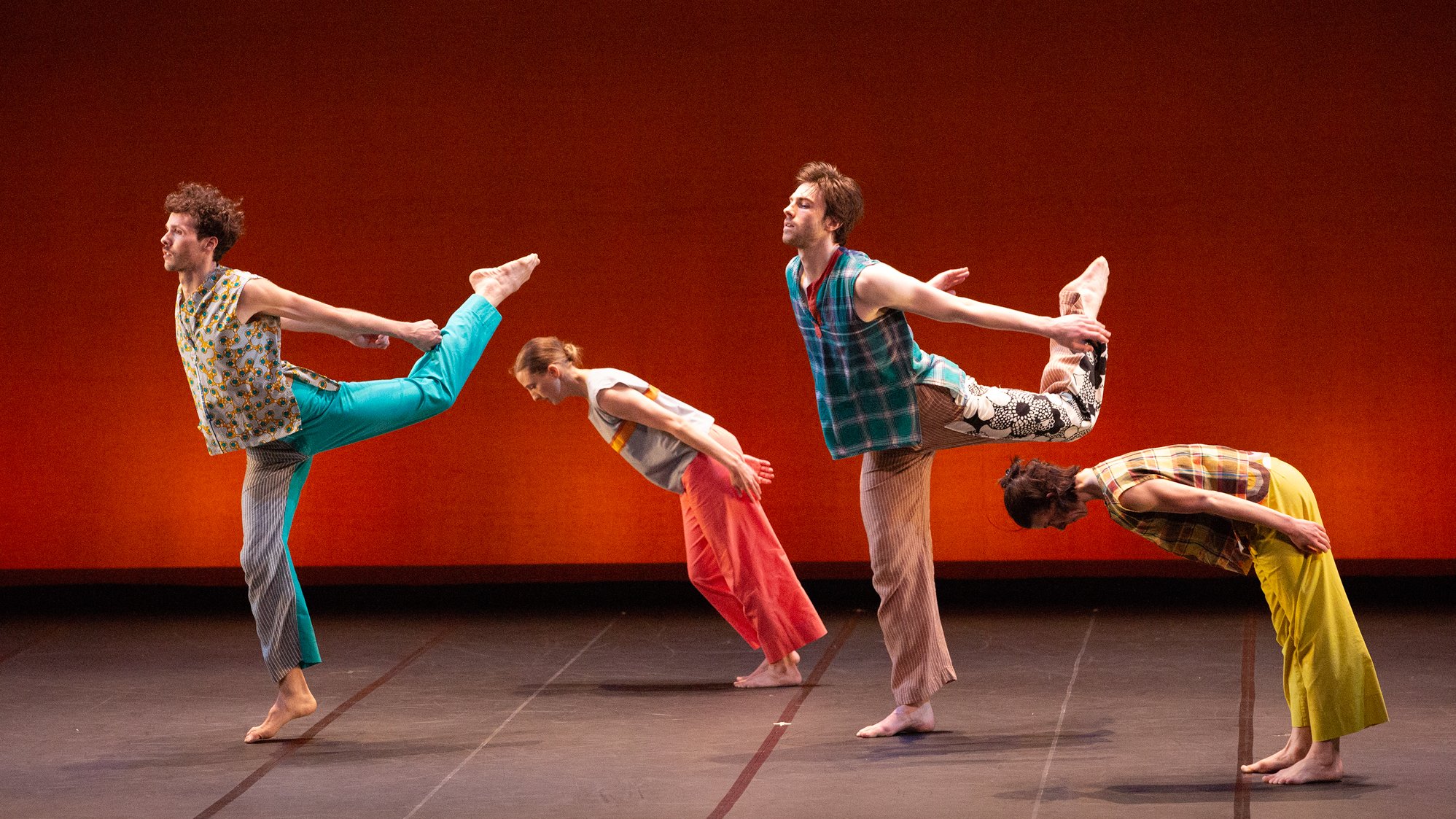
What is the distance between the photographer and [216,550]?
6.54 metres

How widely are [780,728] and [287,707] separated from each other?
1.26 metres

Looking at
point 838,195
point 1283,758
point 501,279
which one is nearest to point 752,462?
point 838,195

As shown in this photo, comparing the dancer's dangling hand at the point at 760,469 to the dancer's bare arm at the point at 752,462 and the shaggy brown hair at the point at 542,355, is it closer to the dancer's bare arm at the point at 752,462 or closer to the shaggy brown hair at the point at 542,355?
the dancer's bare arm at the point at 752,462

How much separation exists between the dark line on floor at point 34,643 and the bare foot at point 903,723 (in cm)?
302

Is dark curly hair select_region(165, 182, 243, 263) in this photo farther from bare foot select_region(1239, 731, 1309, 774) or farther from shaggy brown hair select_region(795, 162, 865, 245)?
bare foot select_region(1239, 731, 1309, 774)

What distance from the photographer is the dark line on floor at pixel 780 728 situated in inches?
134

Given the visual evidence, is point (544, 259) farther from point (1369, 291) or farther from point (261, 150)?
point (1369, 291)

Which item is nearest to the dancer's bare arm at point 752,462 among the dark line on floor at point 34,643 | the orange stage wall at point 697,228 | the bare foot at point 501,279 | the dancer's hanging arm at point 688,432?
the dancer's hanging arm at point 688,432

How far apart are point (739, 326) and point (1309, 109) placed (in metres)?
2.27

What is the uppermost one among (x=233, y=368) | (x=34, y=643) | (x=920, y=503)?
(x=233, y=368)

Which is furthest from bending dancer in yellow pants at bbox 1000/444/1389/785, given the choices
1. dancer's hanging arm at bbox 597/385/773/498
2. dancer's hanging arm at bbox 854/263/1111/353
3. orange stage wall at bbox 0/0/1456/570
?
orange stage wall at bbox 0/0/1456/570

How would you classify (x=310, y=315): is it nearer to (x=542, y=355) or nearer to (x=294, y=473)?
(x=294, y=473)

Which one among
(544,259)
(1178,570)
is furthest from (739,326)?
(1178,570)

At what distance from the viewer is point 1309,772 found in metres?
3.39
